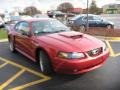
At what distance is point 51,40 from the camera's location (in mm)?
6941

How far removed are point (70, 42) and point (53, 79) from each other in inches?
41.2

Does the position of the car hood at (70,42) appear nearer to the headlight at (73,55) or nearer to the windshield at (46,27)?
the headlight at (73,55)

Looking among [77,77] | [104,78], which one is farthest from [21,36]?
[104,78]

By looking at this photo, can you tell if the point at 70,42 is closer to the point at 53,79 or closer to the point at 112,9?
the point at 53,79

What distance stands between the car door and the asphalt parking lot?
50 cm

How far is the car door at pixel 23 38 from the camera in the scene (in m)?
7.82

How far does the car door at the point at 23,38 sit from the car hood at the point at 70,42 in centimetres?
63

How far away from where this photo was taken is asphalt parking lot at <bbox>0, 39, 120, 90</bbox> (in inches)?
243

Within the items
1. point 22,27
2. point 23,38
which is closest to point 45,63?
point 23,38

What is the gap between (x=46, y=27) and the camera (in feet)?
26.1

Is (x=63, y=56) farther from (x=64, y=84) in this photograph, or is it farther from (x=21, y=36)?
(x=21, y=36)

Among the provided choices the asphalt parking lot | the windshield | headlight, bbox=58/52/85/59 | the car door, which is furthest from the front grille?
the car door

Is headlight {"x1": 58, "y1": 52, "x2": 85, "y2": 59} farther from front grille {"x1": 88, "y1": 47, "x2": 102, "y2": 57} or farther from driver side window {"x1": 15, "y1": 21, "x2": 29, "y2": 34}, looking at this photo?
driver side window {"x1": 15, "y1": 21, "x2": 29, "y2": 34}

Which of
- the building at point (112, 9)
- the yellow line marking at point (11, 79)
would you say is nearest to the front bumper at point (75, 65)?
the yellow line marking at point (11, 79)
